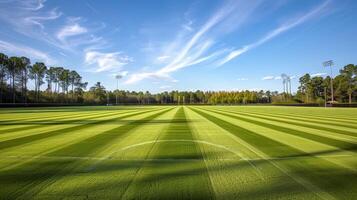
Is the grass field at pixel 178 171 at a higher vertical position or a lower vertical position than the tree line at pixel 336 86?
lower

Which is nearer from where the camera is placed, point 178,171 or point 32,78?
point 178,171

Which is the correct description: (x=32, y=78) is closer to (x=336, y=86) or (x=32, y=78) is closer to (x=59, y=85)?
(x=59, y=85)

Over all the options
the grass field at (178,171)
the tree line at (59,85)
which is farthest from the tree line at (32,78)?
the grass field at (178,171)

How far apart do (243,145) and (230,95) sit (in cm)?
19514

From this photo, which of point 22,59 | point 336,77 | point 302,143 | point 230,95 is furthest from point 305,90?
point 302,143

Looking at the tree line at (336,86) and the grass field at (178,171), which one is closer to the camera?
the grass field at (178,171)

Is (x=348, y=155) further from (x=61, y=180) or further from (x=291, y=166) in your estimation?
(x=61, y=180)

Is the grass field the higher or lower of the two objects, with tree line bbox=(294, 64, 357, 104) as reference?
lower

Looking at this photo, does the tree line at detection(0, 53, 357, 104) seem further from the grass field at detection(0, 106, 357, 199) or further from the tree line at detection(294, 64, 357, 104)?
the grass field at detection(0, 106, 357, 199)

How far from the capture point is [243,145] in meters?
8.13

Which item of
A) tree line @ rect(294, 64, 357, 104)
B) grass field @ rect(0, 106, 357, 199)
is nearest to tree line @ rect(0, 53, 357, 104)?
tree line @ rect(294, 64, 357, 104)

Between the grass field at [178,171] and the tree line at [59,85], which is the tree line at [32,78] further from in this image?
the grass field at [178,171]

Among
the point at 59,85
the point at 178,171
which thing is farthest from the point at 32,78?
the point at 178,171

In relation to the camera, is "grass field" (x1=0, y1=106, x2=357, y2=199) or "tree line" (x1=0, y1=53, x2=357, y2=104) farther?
"tree line" (x1=0, y1=53, x2=357, y2=104)
